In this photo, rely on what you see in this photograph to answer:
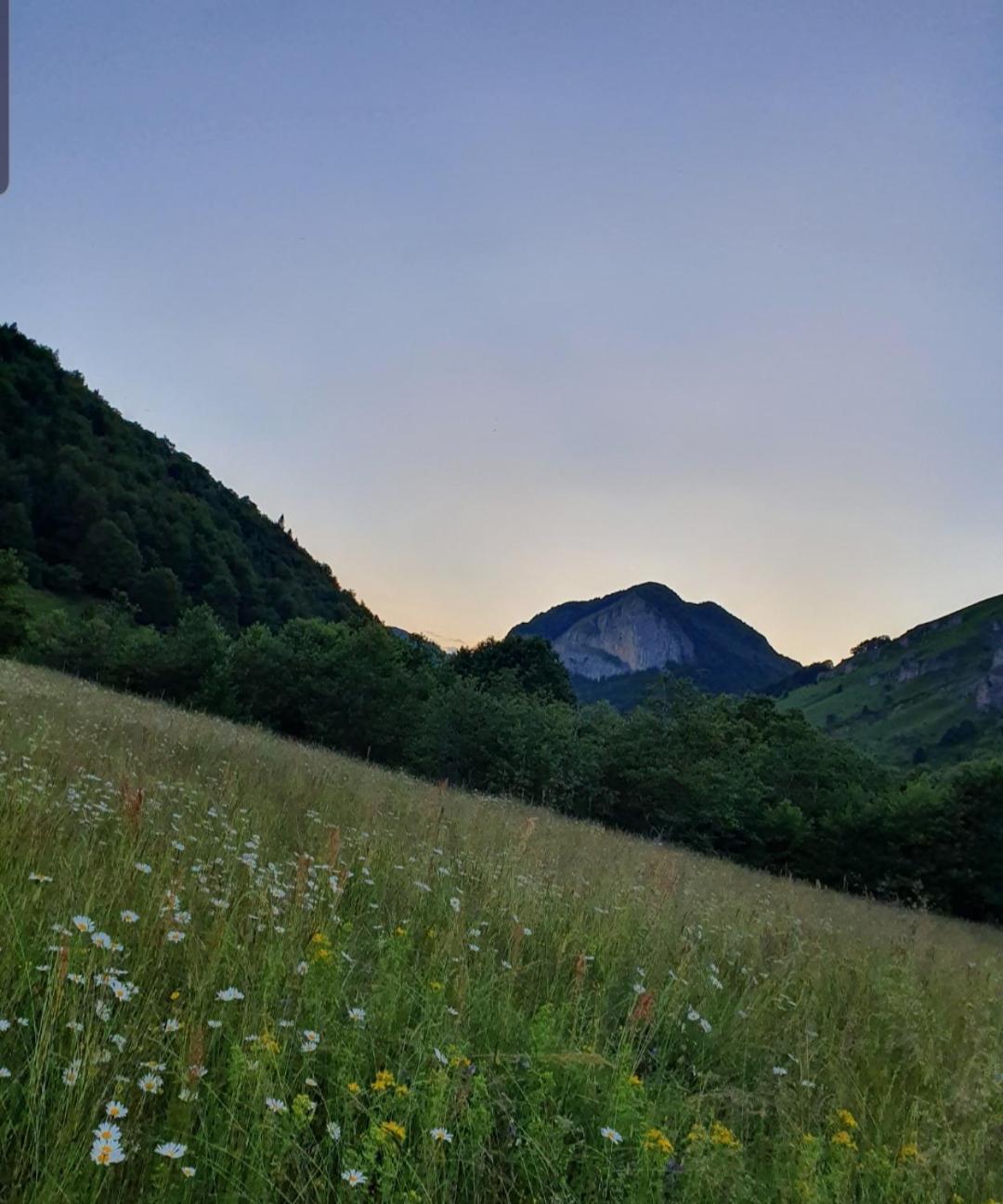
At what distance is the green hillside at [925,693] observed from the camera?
11525 cm

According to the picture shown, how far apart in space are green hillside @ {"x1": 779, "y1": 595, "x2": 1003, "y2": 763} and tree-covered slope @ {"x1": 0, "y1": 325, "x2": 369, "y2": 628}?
271 feet

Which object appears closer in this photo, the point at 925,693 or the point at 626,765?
the point at 626,765

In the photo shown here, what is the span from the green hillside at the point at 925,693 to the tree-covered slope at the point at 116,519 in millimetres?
82462

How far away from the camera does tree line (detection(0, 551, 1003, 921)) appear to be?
22.8m

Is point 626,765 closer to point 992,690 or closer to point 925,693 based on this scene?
point 992,690

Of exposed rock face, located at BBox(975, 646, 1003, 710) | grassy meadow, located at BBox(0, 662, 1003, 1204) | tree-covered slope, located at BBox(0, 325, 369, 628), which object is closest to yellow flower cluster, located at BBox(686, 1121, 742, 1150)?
grassy meadow, located at BBox(0, 662, 1003, 1204)

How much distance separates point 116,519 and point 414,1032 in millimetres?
77331

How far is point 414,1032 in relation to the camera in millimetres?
2207

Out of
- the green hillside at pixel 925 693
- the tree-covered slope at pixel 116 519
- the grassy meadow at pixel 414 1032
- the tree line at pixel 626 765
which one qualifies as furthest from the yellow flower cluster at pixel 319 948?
the green hillside at pixel 925 693

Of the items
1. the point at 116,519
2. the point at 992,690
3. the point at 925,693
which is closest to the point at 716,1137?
the point at 116,519

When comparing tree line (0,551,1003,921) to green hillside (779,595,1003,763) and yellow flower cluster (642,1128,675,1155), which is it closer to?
yellow flower cluster (642,1128,675,1155)

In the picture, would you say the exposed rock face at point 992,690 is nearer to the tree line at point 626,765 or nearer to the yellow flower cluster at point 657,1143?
the tree line at point 626,765

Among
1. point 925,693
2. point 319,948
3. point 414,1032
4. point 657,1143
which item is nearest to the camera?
point 657,1143

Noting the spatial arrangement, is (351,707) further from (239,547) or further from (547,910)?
(239,547)
